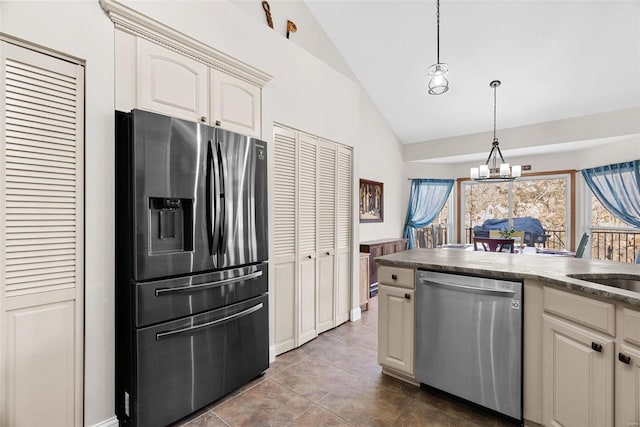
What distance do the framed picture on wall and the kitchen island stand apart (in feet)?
9.46

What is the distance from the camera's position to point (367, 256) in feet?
13.3

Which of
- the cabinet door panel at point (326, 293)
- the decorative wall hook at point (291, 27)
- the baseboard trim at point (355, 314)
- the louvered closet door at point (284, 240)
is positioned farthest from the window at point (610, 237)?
the decorative wall hook at point (291, 27)

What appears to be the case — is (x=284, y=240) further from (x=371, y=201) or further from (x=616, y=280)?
(x=371, y=201)

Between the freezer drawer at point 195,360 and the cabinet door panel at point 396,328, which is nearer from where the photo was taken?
the freezer drawer at point 195,360

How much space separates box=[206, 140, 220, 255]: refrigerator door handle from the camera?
1.96 metres

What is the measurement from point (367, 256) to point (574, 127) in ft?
12.4

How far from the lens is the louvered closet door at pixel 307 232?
2947 mm

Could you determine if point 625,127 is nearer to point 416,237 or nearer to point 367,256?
point 416,237

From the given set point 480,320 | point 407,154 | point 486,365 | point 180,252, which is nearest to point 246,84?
point 180,252

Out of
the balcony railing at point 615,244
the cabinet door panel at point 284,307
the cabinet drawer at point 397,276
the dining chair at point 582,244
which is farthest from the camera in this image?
the balcony railing at point 615,244

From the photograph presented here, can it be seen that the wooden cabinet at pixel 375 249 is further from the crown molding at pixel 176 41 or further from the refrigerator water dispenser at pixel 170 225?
the refrigerator water dispenser at pixel 170 225

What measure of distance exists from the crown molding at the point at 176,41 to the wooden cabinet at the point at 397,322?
1.86 meters

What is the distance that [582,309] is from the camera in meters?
1.50

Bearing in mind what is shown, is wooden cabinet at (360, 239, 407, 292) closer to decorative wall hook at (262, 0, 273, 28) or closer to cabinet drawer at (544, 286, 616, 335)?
cabinet drawer at (544, 286, 616, 335)
